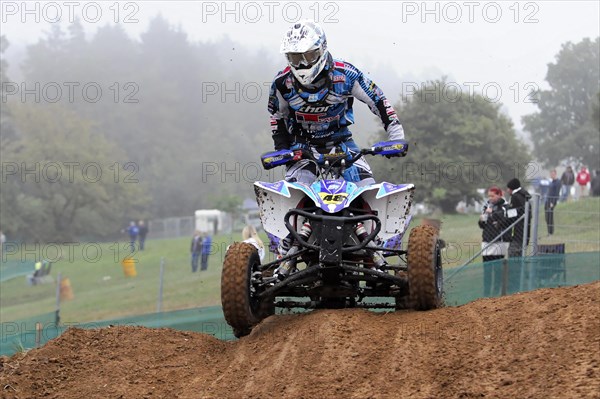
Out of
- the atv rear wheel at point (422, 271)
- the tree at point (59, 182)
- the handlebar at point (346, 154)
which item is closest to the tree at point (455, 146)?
the handlebar at point (346, 154)

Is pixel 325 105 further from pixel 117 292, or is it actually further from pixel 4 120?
pixel 4 120

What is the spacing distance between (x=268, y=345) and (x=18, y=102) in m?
58.1

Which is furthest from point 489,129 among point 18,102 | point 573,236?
point 18,102

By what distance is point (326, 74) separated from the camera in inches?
313

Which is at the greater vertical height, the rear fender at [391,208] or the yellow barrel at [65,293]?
the rear fender at [391,208]

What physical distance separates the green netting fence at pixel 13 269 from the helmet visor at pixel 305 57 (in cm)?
1552

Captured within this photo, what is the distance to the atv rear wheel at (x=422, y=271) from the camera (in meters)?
7.05

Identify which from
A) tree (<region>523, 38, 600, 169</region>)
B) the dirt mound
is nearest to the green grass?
the dirt mound

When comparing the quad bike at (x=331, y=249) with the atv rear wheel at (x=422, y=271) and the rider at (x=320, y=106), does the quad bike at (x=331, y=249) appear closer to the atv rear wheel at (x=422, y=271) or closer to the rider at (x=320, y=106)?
the atv rear wheel at (x=422, y=271)

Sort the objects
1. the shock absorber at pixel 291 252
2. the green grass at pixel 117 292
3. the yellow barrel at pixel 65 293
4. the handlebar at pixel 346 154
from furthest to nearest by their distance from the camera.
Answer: the yellow barrel at pixel 65 293 < the green grass at pixel 117 292 < the handlebar at pixel 346 154 < the shock absorber at pixel 291 252

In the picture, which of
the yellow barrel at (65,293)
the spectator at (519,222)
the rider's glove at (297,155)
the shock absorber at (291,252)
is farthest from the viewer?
the yellow barrel at (65,293)

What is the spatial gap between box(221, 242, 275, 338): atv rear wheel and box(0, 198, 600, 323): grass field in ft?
23.7

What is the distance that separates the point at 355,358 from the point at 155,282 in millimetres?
21223

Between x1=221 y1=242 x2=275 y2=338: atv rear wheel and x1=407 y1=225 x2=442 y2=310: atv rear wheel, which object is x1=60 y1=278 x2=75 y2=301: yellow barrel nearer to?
x1=221 y1=242 x2=275 y2=338: atv rear wheel
